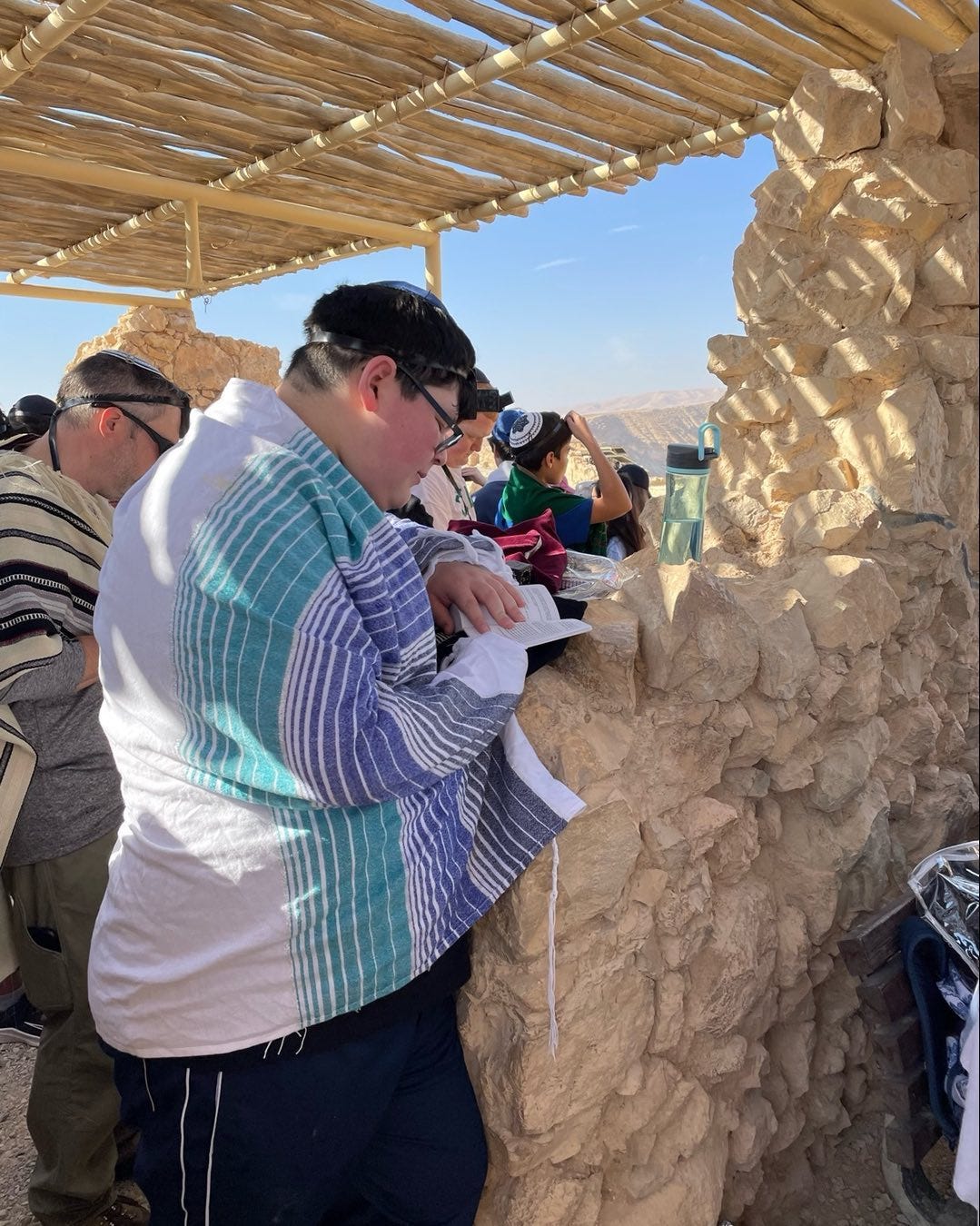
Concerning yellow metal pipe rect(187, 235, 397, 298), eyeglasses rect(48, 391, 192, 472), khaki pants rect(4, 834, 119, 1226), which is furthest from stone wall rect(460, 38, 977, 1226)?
yellow metal pipe rect(187, 235, 397, 298)

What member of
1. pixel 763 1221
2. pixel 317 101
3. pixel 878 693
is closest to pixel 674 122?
pixel 317 101

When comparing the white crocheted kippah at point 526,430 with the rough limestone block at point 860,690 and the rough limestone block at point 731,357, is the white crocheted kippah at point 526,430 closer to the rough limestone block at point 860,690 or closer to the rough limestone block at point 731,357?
the rough limestone block at point 731,357

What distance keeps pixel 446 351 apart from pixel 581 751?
74 cm

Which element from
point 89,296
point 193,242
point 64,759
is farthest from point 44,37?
point 89,296

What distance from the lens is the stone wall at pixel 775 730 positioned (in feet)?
5.20

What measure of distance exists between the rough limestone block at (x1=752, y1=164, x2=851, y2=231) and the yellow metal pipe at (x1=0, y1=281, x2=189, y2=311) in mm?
5910

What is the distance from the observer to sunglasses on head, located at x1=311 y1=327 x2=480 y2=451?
4.29ft

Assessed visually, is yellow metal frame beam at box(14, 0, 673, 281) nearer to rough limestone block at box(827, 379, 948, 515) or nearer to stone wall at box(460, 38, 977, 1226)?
stone wall at box(460, 38, 977, 1226)

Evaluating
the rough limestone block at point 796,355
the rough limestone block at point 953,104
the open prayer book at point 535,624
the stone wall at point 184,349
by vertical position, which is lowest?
the open prayer book at point 535,624

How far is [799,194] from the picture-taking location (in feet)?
8.53

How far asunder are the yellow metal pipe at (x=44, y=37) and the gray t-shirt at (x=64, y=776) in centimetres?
220

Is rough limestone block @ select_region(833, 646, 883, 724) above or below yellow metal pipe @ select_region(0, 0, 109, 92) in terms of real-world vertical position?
below

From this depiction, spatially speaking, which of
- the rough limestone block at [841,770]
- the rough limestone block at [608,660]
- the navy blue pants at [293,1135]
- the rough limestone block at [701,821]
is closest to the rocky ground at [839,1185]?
the rough limestone block at [841,770]

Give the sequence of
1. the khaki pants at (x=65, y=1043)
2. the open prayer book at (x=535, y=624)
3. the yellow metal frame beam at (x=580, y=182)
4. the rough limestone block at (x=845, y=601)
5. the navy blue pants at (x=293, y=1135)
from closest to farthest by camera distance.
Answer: the navy blue pants at (x=293, y=1135)
the open prayer book at (x=535, y=624)
the khaki pants at (x=65, y=1043)
the rough limestone block at (x=845, y=601)
the yellow metal frame beam at (x=580, y=182)
